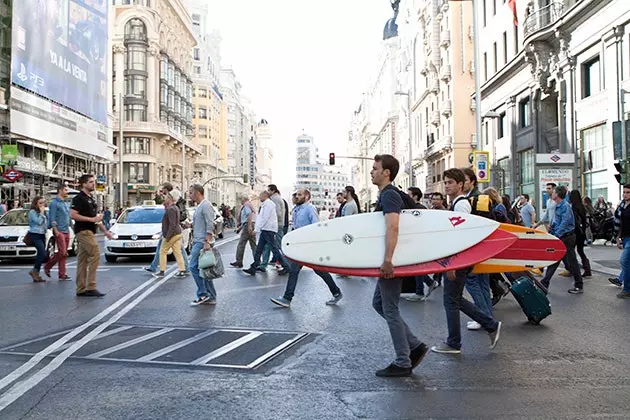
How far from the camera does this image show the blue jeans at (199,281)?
30.7 ft

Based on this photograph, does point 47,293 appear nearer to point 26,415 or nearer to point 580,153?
point 26,415

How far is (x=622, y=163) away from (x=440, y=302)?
11.3 meters

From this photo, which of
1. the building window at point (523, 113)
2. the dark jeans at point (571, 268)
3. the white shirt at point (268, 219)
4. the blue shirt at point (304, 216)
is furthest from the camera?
the building window at point (523, 113)

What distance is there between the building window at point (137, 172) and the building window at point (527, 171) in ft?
147

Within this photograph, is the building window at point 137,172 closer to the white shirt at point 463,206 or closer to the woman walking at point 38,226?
the woman walking at point 38,226

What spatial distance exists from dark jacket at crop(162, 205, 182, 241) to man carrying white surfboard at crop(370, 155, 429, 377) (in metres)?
8.38

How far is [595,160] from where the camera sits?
2548 centimetres

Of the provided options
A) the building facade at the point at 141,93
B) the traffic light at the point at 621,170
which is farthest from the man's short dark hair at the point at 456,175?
the building facade at the point at 141,93

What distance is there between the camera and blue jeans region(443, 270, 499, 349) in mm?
5949

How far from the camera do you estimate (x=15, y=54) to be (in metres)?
33.8

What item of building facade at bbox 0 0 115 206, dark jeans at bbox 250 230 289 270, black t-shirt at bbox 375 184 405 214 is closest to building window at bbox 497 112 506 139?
building facade at bbox 0 0 115 206

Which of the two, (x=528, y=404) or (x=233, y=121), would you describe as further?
(x=233, y=121)

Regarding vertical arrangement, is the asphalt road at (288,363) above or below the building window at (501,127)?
below

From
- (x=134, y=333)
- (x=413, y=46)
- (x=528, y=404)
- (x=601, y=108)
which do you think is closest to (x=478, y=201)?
(x=528, y=404)
